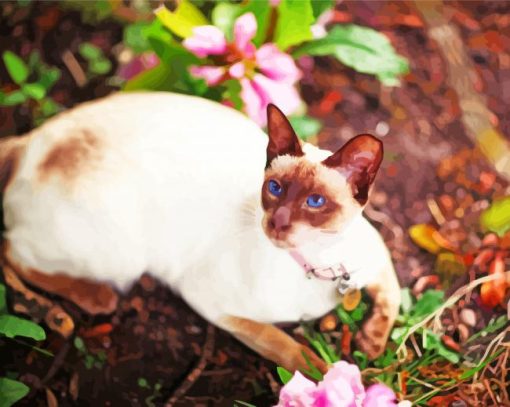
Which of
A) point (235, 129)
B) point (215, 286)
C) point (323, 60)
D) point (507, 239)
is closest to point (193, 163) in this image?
point (235, 129)

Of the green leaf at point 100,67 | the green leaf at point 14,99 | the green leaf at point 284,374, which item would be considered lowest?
the green leaf at point 284,374

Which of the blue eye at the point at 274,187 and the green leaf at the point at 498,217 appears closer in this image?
the blue eye at the point at 274,187

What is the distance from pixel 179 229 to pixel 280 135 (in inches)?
8.2

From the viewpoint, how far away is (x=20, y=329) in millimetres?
998

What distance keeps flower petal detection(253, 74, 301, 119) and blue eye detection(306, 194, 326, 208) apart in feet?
0.60

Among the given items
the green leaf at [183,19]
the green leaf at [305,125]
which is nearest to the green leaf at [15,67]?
the green leaf at [183,19]

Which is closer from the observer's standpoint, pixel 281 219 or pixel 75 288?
pixel 281 219

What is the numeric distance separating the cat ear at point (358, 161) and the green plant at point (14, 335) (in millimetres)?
496

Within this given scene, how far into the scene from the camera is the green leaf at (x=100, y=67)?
109 centimetres

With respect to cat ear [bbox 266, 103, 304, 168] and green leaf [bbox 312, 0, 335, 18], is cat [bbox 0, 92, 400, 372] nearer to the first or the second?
cat ear [bbox 266, 103, 304, 168]

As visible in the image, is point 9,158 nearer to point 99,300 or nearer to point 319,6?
point 99,300

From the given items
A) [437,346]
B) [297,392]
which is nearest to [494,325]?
[437,346]

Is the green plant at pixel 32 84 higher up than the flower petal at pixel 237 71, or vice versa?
the flower petal at pixel 237 71

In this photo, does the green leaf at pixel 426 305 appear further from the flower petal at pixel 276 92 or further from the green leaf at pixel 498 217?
the flower petal at pixel 276 92
